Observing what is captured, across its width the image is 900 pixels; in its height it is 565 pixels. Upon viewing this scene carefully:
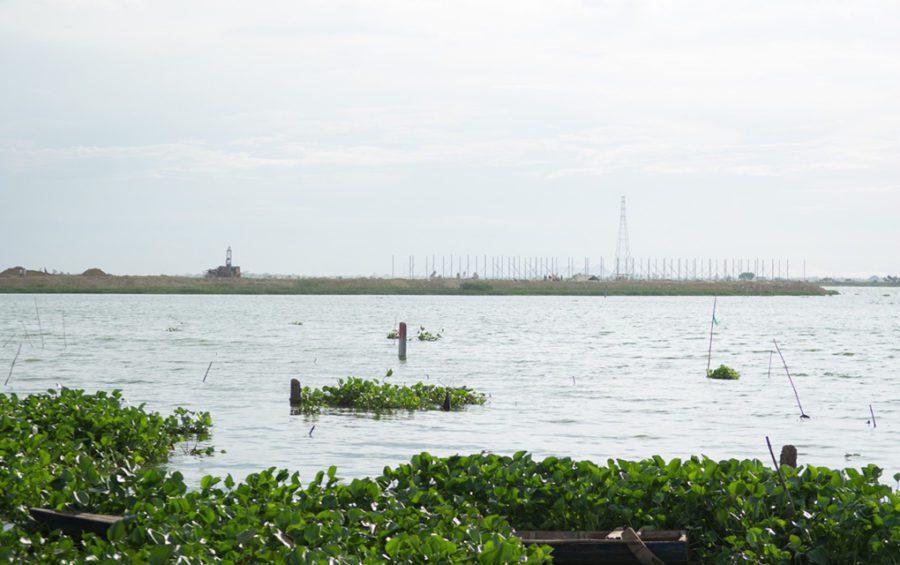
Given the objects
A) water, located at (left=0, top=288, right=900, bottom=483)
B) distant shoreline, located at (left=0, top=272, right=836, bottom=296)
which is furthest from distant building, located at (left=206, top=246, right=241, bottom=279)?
water, located at (left=0, top=288, right=900, bottom=483)

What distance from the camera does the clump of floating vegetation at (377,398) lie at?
28.7 metres

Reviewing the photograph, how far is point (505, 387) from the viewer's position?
120 feet

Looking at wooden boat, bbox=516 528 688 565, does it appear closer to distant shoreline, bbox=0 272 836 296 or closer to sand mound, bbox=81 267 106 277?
distant shoreline, bbox=0 272 836 296

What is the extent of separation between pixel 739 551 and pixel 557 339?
56.3 meters

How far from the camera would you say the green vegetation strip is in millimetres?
10109

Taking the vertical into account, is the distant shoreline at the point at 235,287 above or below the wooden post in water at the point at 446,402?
above

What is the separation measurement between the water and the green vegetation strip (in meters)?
6.63

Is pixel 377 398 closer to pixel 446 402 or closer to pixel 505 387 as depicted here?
pixel 446 402

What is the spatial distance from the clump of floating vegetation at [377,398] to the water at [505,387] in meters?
0.56

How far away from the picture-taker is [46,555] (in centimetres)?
1032

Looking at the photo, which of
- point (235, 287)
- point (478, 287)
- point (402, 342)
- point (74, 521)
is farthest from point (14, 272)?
point (74, 521)

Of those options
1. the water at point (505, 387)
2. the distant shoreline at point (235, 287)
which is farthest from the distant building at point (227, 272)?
the water at point (505, 387)

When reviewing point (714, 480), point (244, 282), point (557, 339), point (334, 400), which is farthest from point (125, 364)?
point (244, 282)

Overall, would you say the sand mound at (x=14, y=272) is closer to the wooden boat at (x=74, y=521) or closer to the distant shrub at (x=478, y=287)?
the distant shrub at (x=478, y=287)
